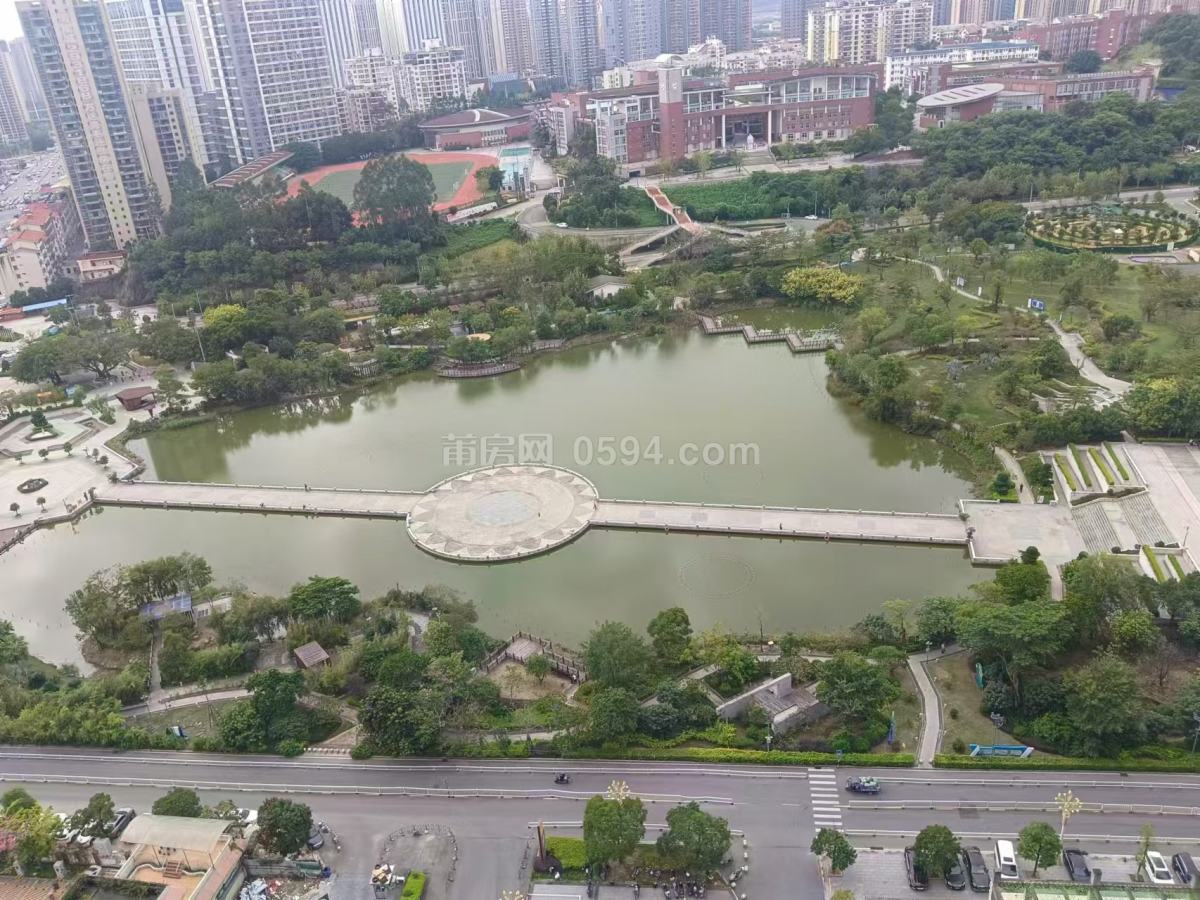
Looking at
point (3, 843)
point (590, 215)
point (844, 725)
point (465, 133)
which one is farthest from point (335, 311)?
point (465, 133)

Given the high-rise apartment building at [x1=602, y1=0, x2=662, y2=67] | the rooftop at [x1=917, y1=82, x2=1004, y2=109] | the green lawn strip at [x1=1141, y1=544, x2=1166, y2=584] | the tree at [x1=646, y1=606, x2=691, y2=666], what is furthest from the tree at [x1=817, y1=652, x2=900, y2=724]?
the high-rise apartment building at [x1=602, y1=0, x2=662, y2=67]

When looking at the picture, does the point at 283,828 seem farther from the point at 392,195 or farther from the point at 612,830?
the point at 392,195

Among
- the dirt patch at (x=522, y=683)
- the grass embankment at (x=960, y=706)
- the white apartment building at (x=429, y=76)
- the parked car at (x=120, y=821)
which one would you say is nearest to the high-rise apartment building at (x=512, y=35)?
the white apartment building at (x=429, y=76)

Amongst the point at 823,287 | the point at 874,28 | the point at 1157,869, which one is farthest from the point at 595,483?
the point at 874,28

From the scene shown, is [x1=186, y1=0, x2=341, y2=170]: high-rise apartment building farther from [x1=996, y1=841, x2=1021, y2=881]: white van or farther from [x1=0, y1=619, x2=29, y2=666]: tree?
[x1=996, y1=841, x2=1021, y2=881]: white van

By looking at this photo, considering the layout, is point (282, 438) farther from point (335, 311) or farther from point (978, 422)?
point (978, 422)

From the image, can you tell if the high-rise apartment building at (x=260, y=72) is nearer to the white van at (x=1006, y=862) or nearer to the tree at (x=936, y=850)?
the tree at (x=936, y=850)
